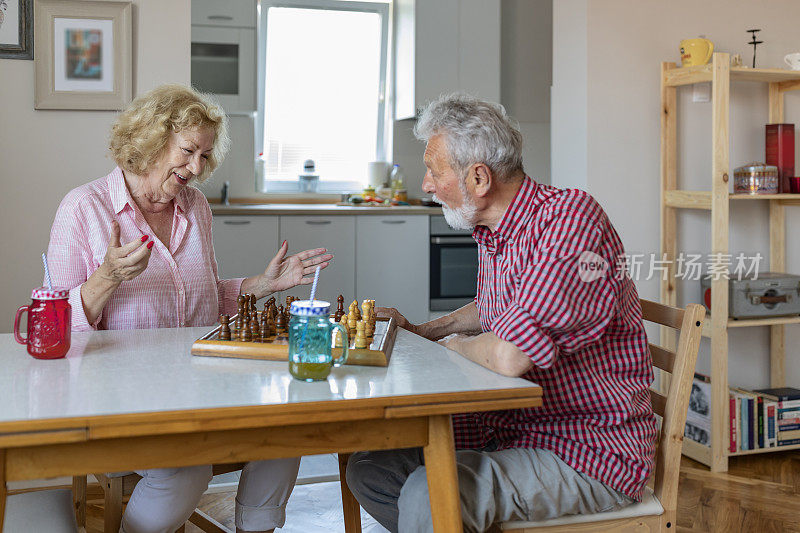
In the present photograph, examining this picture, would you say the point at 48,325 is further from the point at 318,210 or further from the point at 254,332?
the point at 318,210

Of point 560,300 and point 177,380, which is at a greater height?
point 560,300

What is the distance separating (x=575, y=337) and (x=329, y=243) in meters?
3.47

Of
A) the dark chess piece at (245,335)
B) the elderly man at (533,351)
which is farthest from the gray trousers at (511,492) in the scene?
the dark chess piece at (245,335)

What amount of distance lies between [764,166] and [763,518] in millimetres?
1431

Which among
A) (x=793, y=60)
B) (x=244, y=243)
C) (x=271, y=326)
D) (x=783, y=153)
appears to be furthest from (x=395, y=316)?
(x=244, y=243)

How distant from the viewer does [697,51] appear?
3428 mm

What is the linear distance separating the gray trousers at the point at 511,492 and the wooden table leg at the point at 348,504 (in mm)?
480

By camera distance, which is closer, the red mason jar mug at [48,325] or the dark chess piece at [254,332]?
the red mason jar mug at [48,325]

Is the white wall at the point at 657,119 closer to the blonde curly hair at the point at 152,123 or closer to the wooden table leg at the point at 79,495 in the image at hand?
the blonde curly hair at the point at 152,123

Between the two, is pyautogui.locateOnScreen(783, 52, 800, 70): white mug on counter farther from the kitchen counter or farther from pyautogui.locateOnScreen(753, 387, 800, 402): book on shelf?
the kitchen counter

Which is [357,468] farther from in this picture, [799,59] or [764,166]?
[799,59]

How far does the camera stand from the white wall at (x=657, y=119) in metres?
3.58

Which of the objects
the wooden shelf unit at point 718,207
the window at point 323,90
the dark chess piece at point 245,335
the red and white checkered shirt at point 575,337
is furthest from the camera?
the window at point 323,90

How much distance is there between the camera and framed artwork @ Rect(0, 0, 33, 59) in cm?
297
